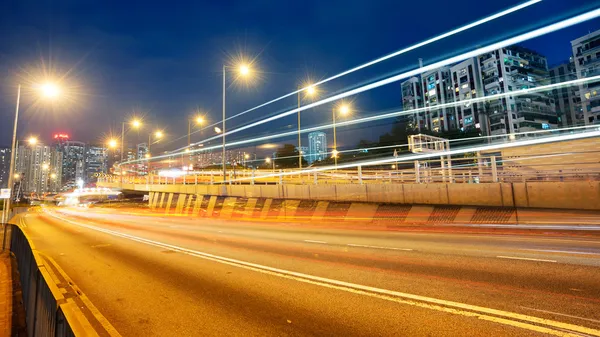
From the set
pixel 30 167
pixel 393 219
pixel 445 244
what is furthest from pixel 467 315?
pixel 30 167

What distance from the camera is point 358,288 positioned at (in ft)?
17.4

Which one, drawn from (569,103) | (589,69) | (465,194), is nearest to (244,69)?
(465,194)

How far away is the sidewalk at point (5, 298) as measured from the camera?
21.0 ft

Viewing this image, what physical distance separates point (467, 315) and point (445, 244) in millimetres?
5351

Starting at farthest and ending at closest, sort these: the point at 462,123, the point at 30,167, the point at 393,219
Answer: the point at 30,167
the point at 462,123
the point at 393,219

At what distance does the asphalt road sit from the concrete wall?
138 inches

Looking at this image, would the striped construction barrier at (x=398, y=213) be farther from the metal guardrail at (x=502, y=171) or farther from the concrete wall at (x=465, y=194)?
the metal guardrail at (x=502, y=171)

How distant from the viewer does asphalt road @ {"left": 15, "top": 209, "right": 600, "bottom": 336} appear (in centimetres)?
391

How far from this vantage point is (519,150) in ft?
65.8

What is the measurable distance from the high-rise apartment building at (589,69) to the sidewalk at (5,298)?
286 ft

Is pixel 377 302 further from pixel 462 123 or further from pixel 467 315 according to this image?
pixel 462 123

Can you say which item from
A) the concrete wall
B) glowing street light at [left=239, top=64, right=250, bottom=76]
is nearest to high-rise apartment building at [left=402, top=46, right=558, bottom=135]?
glowing street light at [left=239, top=64, right=250, bottom=76]

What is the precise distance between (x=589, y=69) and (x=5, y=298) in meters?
92.8

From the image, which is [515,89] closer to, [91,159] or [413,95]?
[413,95]
